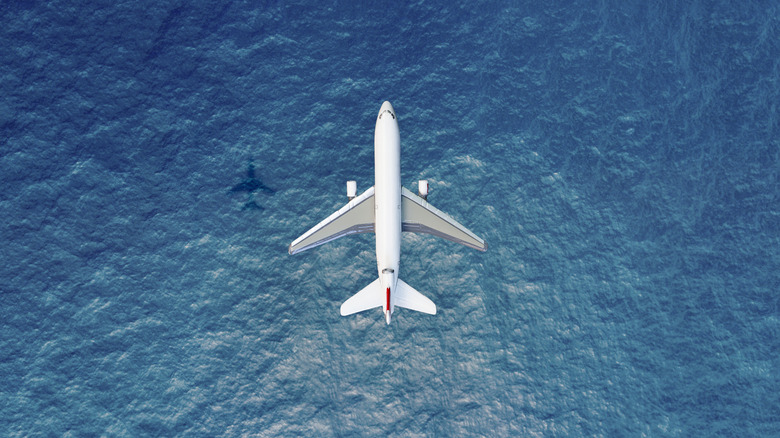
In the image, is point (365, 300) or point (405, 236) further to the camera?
point (405, 236)

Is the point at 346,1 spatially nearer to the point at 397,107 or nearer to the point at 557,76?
the point at 397,107

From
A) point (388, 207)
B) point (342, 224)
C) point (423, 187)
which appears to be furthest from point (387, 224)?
point (423, 187)

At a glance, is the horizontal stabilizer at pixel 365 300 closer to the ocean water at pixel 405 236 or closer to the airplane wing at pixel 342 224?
the ocean water at pixel 405 236

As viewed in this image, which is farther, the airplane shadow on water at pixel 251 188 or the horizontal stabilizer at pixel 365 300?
the airplane shadow on water at pixel 251 188

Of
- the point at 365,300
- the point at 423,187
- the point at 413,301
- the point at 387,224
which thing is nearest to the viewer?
the point at 387,224

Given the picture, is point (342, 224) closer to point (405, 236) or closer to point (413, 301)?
point (405, 236)

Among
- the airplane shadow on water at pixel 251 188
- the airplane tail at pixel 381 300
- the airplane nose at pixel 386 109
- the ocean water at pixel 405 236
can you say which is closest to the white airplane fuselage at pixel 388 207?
the airplane tail at pixel 381 300

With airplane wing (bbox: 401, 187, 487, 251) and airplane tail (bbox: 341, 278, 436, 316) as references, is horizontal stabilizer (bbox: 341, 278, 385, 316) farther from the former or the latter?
airplane wing (bbox: 401, 187, 487, 251)

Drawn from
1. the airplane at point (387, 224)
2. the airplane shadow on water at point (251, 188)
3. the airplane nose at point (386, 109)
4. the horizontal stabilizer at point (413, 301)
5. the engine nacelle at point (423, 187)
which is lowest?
the horizontal stabilizer at point (413, 301)
